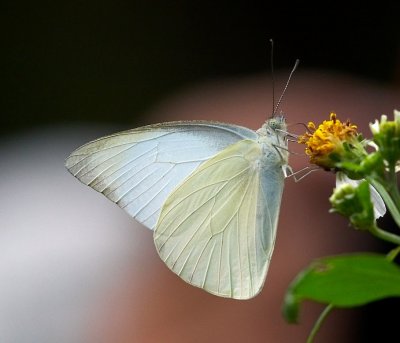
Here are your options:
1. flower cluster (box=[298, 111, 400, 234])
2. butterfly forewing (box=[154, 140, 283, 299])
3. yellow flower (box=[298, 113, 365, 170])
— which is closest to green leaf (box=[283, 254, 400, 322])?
flower cluster (box=[298, 111, 400, 234])

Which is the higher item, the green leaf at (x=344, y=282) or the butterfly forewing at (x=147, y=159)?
the green leaf at (x=344, y=282)

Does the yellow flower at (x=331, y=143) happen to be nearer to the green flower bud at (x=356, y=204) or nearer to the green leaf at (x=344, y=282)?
the green flower bud at (x=356, y=204)

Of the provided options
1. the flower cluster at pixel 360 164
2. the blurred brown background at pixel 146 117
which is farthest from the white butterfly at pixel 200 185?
the blurred brown background at pixel 146 117

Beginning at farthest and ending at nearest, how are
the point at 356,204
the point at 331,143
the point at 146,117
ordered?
the point at 146,117
the point at 331,143
the point at 356,204

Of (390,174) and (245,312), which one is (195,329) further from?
(390,174)

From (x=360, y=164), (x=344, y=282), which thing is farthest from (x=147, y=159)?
(x=344, y=282)

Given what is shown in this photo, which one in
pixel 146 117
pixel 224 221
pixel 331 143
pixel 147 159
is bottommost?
pixel 146 117

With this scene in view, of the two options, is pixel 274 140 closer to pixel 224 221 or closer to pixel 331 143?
pixel 224 221

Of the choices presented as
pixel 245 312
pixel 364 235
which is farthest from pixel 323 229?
pixel 245 312
